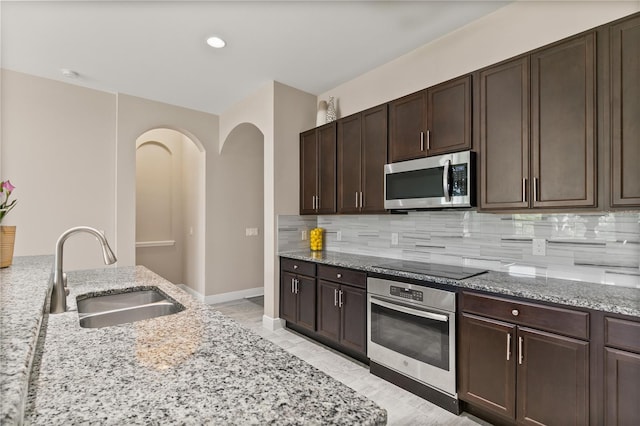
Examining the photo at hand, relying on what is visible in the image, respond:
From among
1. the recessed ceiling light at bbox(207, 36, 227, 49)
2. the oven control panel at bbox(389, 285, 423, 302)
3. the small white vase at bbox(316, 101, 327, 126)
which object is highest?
the recessed ceiling light at bbox(207, 36, 227, 49)

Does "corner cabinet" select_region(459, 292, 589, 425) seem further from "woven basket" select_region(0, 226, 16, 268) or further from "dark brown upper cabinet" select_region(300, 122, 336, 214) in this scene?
"woven basket" select_region(0, 226, 16, 268)

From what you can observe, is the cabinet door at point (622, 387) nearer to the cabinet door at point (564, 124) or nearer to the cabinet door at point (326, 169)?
the cabinet door at point (564, 124)

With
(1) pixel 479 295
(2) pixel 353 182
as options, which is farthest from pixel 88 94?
(1) pixel 479 295

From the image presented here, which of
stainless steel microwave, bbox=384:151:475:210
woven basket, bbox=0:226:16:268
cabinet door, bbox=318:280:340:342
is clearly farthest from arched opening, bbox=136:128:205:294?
stainless steel microwave, bbox=384:151:475:210

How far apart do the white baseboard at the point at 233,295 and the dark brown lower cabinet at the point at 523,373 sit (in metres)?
3.73

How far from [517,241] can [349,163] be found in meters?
1.67

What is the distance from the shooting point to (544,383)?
5.67 feet

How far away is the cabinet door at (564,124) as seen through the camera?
5.98ft

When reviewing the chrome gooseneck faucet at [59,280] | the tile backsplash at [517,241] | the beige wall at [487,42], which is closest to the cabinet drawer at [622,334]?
the tile backsplash at [517,241]

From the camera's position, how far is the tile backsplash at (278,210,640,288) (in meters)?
1.97

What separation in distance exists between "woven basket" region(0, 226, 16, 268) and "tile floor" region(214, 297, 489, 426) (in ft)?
7.45

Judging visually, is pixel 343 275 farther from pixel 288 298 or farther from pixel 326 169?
pixel 326 169

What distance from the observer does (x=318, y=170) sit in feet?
11.9

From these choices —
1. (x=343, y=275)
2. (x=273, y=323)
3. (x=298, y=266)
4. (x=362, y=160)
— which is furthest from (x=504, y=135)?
(x=273, y=323)
